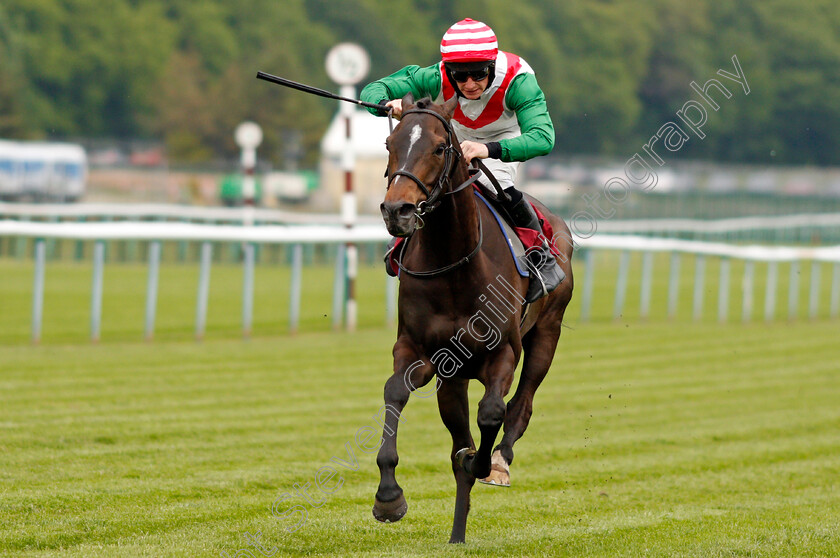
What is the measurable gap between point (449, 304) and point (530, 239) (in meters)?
0.79

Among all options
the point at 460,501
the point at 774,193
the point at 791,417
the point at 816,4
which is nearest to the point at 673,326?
the point at 791,417

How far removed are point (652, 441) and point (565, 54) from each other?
185 ft

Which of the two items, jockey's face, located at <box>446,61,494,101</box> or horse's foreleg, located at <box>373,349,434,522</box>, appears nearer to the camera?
horse's foreleg, located at <box>373,349,434,522</box>

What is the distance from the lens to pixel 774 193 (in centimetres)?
4434

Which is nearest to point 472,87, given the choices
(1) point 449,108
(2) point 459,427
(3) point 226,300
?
(1) point 449,108

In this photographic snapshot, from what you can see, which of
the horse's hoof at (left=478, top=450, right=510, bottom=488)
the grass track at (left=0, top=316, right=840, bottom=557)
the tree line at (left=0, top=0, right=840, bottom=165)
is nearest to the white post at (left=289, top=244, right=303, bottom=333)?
the grass track at (left=0, top=316, right=840, bottom=557)

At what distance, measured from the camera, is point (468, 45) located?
16.2 feet

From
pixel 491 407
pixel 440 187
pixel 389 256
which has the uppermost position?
pixel 440 187

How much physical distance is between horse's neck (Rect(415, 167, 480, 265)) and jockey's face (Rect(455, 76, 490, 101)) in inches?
16.5

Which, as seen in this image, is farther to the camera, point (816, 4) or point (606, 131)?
point (816, 4)

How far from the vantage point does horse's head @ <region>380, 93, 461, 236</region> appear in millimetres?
4258

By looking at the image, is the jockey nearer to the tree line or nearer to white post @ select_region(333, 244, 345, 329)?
white post @ select_region(333, 244, 345, 329)

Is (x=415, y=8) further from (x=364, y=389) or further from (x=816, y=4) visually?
(x=364, y=389)

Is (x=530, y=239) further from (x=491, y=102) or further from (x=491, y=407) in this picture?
(x=491, y=407)
